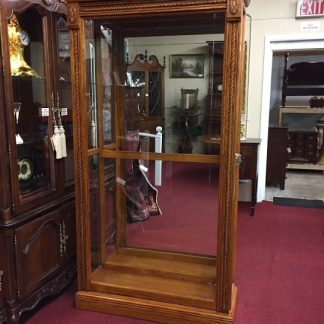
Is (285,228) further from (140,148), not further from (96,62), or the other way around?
(96,62)

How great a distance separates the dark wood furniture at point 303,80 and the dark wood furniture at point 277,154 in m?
1.90

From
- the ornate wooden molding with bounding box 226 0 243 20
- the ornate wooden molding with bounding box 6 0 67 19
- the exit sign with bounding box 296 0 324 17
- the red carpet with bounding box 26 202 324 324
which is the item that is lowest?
the red carpet with bounding box 26 202 324 324

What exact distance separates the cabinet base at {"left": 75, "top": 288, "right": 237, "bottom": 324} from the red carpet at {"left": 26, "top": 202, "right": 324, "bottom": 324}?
1.8 inches

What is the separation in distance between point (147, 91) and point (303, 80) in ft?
16.5

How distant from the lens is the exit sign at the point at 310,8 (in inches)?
156

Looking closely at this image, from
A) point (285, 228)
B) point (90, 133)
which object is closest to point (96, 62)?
point (90, 133)

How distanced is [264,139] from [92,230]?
2.86 m

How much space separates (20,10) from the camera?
199cm

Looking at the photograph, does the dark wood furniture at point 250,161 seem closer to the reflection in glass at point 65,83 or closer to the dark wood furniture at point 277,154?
the dark wood furniture at point 277,154

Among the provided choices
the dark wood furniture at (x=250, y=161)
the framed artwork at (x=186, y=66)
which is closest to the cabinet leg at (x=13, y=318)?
the framed artwork at (x=186, y=66)

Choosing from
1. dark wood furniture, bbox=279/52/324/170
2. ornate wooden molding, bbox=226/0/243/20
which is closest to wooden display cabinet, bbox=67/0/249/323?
ornate wooden molding, bbox=226/0/243/20

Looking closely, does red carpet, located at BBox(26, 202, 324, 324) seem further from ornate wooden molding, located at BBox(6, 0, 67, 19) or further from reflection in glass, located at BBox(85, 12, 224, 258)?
ornate wooden molding, located at BBox(6, 0, 67, 19)

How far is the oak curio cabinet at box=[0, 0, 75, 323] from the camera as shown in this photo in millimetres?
1964

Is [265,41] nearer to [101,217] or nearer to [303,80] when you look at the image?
[303,80]
